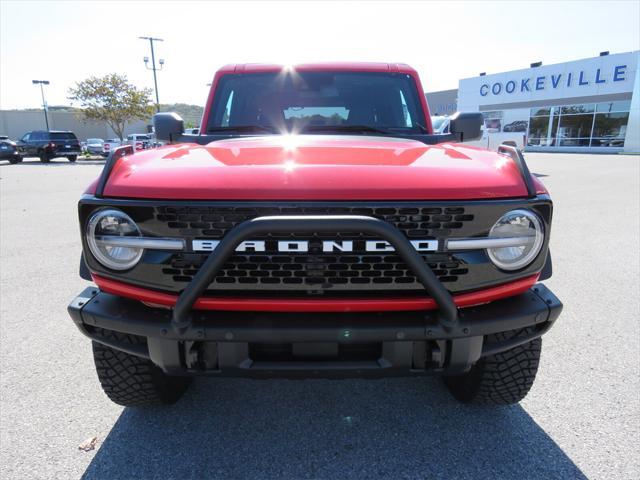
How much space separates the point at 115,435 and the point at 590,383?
266cm

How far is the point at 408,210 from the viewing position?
160cm

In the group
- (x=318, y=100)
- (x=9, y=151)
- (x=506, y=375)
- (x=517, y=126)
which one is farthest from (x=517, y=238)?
(x=517, y=126)

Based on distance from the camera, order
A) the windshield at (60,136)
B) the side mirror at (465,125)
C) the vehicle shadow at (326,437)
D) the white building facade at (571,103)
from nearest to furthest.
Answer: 1. the vehicle shadow at (326,437)
2. the side mirror at (465,125)
3. the windshield at (60,136)
4. the white building facade at (571,103)

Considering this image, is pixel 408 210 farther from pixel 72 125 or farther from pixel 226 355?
pixel 72 125

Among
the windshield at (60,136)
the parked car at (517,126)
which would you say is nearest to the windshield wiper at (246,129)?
the windshield at (60,136)

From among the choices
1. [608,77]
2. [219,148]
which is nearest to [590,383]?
[219,148]

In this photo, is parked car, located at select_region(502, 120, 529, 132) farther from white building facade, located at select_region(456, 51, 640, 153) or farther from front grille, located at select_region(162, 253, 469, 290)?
front grille, located at select_region(162, 253, 469, 290)

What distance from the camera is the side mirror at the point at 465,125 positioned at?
2904 mm

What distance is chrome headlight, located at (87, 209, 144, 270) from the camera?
1.68 m

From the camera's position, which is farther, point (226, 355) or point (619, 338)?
point (619, 338)

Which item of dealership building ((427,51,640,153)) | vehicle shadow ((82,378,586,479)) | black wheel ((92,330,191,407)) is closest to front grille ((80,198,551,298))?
black wheel ((92,330,191,407))

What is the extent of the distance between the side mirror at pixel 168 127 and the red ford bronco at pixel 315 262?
45.4 inches

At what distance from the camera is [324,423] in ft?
7.34

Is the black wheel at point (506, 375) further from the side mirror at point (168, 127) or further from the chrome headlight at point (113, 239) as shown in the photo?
the side mirror at point (168, 127)
